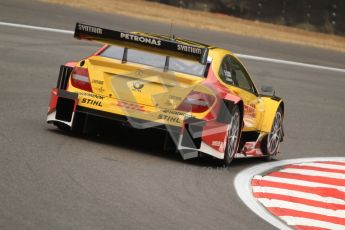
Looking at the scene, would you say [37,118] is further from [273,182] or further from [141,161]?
[273,182]

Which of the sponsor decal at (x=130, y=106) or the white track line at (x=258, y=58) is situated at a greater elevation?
the sponsor decal at (x=130, y=106)

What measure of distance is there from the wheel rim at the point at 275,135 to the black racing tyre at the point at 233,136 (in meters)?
1.35

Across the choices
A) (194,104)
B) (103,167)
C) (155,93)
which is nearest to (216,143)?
(194,104)

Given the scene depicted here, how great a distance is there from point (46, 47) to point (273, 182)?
915cm

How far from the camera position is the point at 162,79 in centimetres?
999

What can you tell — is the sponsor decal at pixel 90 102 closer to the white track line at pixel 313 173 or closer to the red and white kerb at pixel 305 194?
the red and white kerb at pixel 305 194

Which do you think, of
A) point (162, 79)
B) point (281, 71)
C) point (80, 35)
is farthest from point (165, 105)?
point (281, 71)

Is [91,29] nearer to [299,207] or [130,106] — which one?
[130,106]

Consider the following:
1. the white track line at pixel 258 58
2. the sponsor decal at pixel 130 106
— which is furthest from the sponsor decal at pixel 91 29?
the white track line at pixel 258 58

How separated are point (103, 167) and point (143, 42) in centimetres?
158

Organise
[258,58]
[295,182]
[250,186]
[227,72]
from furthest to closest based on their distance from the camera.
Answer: [258,58] → [227,72] → [295,182] → [250,186]

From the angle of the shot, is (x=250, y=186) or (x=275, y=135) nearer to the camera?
(x=250, y=186)

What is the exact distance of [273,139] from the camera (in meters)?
12.0

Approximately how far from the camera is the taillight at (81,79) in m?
10.1
